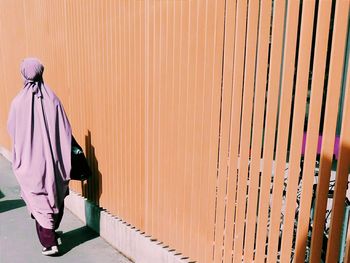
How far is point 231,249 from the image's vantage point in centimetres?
278

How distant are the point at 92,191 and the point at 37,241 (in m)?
0.79

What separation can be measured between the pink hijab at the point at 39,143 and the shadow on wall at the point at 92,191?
0.50 meters

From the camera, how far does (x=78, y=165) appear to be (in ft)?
13.5

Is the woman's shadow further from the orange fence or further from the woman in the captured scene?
the woman

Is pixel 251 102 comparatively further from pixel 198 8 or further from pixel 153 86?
pixel 153 86

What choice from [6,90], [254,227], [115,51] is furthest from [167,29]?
[6,90]

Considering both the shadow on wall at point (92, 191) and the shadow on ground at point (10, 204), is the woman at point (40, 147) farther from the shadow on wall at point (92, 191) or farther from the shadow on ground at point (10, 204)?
the shadow on ground at point (10, 204)

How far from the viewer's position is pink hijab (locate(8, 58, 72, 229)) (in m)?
3.83

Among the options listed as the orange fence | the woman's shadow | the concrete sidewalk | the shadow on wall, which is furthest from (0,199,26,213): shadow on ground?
the orange fence

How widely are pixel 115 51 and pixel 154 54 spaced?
66 centimetres

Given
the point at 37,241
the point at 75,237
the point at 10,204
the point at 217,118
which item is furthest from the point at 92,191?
the point at 217,118

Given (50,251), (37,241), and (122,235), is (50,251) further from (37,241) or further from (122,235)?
(122,235)

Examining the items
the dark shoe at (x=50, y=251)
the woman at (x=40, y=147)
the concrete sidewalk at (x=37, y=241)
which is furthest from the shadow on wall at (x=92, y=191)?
the dark shoe at (x=50, y=251)

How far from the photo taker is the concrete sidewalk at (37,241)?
3904 millimetres
